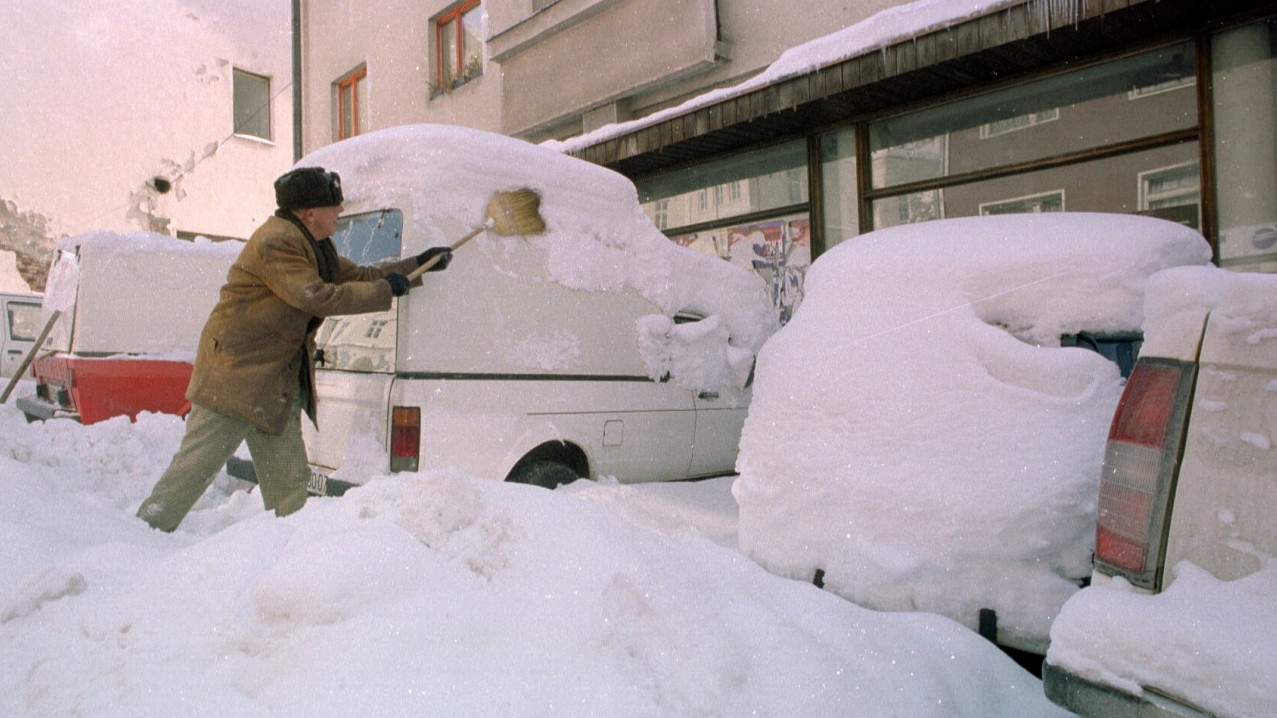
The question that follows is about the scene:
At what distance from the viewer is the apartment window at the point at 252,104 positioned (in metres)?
16.5

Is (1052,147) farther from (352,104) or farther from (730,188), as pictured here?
(352,104)

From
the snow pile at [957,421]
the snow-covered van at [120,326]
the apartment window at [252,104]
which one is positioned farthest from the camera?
the apartment window at [252,104]

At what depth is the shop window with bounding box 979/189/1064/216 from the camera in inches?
243

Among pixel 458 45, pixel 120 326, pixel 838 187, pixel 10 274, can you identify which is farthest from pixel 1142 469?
pixel 10 274

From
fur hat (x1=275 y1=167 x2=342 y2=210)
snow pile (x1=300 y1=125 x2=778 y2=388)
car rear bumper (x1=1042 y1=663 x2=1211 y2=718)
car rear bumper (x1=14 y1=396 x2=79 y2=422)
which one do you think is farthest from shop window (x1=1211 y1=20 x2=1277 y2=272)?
car rear bumper (x1=14 y1=396 x2=79 y2=422)

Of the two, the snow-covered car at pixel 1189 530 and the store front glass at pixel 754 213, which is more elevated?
the store front glass at pixel 754 213

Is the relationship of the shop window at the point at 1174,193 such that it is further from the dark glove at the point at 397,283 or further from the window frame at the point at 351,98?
the window frame at the point at 351,98

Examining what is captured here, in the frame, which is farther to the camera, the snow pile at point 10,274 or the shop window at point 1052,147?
the snow pile at point 10,274

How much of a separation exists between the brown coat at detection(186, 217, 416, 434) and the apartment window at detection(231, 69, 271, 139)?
596 inches

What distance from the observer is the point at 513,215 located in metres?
4.03

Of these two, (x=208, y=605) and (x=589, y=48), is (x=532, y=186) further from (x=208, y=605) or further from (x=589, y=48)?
(x=589, y=48)

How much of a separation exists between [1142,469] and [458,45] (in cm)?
1289

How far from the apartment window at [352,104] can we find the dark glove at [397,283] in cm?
1239

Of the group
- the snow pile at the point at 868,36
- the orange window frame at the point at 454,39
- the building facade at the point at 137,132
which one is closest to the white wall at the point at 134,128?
the building facade at the point at 137,132
